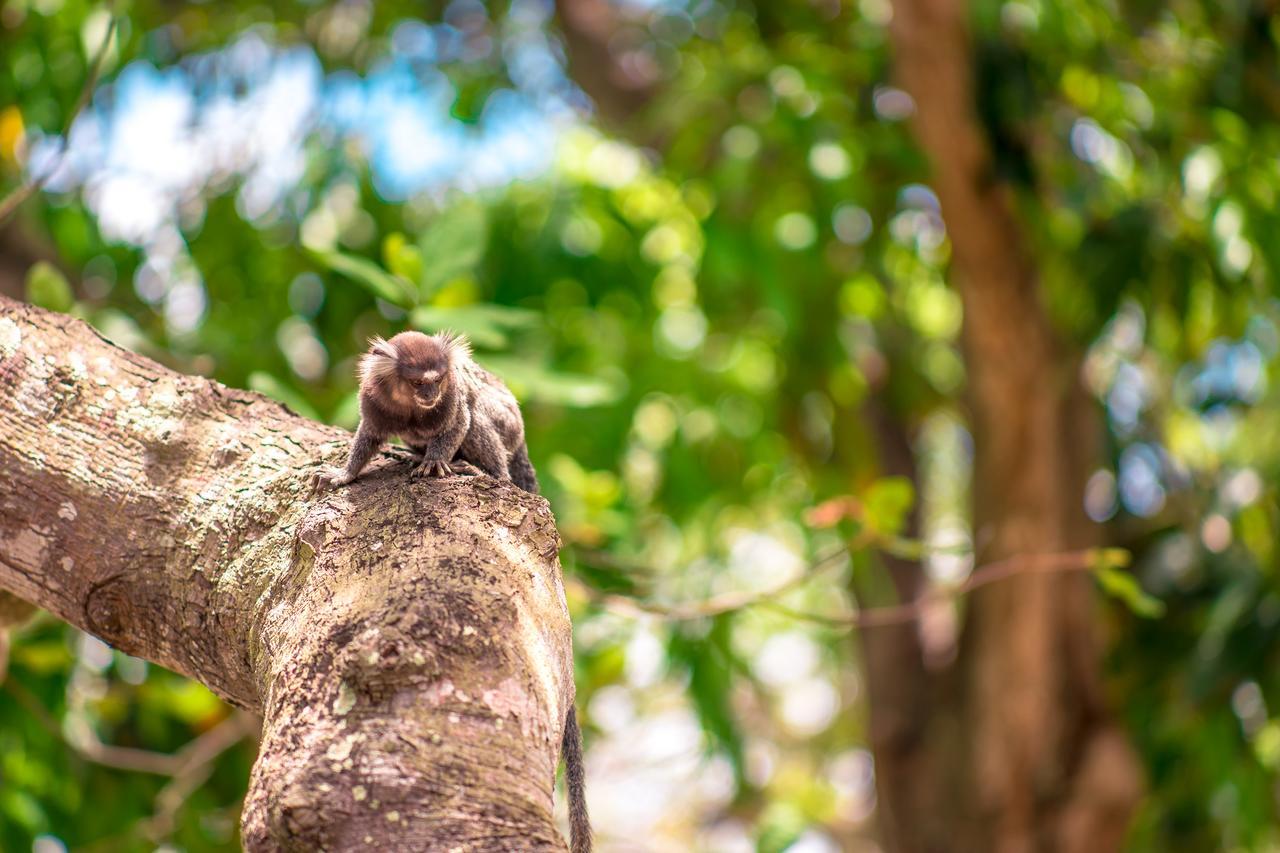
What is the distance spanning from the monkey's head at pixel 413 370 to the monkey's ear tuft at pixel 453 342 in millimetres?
14

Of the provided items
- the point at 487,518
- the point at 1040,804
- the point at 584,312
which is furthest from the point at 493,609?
the point at 1040,804

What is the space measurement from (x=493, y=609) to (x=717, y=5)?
5.00m

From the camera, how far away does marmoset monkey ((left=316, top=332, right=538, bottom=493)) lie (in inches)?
86.9

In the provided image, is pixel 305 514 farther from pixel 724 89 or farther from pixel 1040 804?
pixel 1040 804

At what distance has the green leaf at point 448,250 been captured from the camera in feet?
9.10

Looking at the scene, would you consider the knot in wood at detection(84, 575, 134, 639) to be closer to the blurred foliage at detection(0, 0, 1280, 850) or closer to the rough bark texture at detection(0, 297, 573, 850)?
the rough bark texture at detection(0, 297, 573, 850)

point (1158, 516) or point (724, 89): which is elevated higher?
point (724, 89)

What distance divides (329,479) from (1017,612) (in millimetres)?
4196

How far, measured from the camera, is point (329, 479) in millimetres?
1726

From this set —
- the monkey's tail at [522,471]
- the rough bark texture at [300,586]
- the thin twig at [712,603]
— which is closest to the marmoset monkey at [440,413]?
the monkey's tail at [522,471]

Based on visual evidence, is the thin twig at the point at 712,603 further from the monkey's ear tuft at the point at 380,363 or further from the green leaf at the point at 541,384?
the monkey's ear tuft at the point at 380,363

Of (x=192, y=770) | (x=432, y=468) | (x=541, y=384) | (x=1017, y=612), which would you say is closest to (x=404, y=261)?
(x=541, y=384)

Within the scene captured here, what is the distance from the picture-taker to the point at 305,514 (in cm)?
167

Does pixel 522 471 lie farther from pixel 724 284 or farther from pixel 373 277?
pixel 724 284
